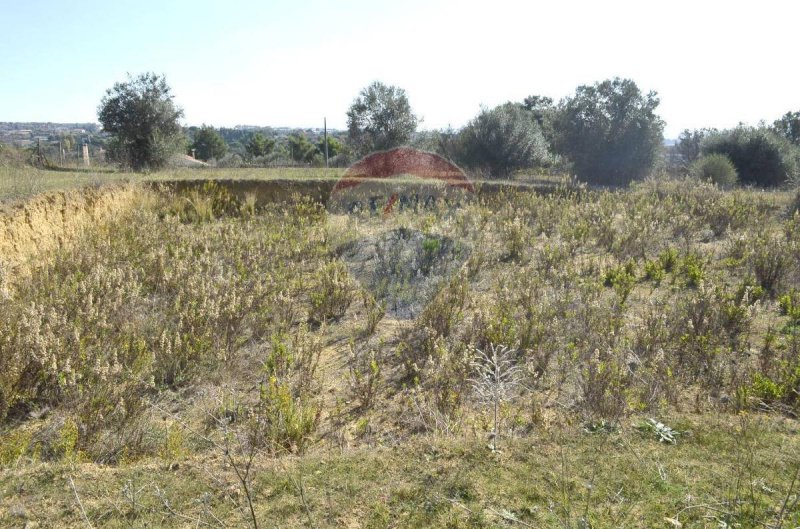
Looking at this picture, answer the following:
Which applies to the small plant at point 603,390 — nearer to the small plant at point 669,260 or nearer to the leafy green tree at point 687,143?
the small plant at point 669,260

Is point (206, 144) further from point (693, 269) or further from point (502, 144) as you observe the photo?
point (693, 269)

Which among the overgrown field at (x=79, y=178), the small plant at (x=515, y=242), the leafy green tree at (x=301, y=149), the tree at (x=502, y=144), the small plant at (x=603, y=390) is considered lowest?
the small plant at (x=603, y=390)

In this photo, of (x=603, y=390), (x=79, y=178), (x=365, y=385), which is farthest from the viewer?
(x=79, y=178)

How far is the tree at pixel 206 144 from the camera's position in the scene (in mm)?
47875

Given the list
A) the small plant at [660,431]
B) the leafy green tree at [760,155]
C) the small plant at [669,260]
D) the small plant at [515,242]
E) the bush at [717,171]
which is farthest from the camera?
the leafy green tree at [760,155]

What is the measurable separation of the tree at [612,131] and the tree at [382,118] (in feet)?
23.0

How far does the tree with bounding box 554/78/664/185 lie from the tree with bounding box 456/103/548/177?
153 centimetres

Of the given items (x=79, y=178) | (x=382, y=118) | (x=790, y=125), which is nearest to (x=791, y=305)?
(x=79, y=178)

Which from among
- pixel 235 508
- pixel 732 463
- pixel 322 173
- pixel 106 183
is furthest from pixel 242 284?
pixel 322 173

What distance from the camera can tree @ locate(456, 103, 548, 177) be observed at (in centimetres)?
1770

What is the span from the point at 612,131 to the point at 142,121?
17.1 m

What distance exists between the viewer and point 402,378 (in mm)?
4871

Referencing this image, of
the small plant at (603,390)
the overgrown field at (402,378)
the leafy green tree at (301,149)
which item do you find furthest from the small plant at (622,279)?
the leafy green tree at (301,149)

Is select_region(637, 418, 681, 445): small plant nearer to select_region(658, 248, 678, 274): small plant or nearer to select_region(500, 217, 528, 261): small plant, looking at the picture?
select_region(658, 248, 678, 274): small plant
